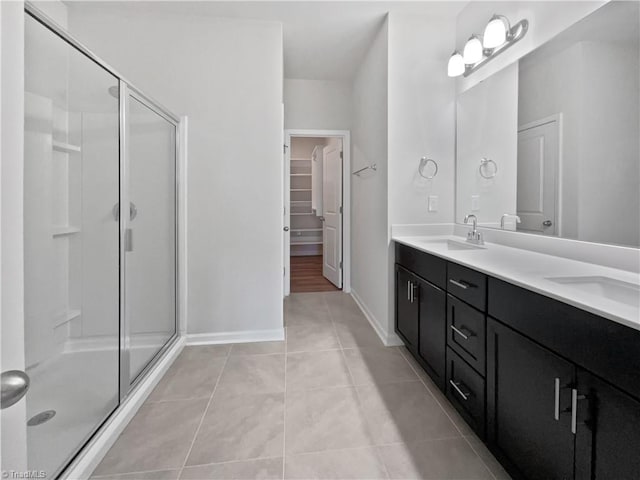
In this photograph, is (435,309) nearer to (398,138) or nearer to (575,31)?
(398,138)

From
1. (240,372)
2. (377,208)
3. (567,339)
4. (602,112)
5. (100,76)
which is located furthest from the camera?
(377,208)

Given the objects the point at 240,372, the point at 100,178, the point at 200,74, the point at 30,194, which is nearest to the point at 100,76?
the point at 100,178

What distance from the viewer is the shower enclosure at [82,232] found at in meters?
1.69

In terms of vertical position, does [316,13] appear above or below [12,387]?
above

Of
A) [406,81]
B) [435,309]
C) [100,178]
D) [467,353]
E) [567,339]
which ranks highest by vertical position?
[406,81]

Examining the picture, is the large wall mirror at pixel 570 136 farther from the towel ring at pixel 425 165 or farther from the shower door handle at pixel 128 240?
the shower door handle at pixel 128 240

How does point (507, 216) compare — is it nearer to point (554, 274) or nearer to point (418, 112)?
point (554, 274)

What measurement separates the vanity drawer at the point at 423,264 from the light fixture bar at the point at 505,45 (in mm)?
1358

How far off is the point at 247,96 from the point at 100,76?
1097 millimetres

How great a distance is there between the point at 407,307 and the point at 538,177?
3.71 feet

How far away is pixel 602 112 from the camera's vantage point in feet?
4.78

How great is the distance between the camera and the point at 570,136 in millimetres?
1623

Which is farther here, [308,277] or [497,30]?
[308,277]

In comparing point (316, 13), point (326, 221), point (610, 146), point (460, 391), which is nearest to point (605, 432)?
point (460, 391)
